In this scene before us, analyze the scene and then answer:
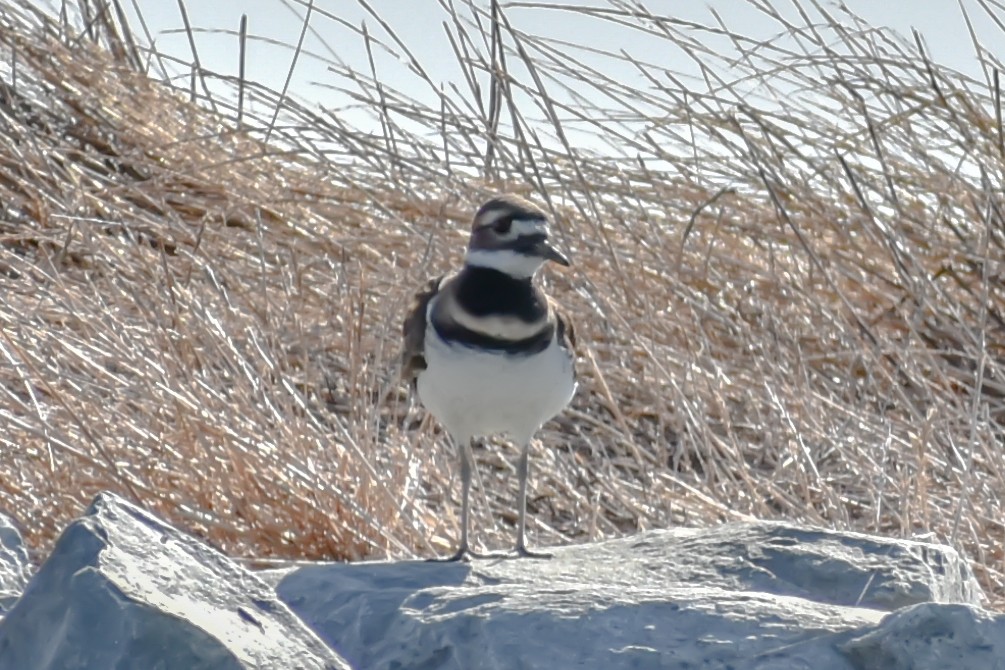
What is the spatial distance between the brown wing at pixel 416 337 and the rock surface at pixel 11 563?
999 mm

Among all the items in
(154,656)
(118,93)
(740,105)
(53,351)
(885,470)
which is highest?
(118,93)

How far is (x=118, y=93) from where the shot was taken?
7.31m

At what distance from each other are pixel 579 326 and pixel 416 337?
1922 mm

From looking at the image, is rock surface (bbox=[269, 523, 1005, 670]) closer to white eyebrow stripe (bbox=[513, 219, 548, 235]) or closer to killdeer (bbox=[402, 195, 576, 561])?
killdeer (bbox=[402, 195, 576, 561])

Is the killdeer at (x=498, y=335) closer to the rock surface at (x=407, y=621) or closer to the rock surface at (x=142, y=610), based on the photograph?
the rock surface at (x=407, y=621)

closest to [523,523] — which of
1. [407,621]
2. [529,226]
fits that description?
[529,226]

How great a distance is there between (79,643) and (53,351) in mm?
2321

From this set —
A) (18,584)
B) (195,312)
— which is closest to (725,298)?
(195,312)

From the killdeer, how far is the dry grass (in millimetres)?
444

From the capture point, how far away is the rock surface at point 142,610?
6.91ft

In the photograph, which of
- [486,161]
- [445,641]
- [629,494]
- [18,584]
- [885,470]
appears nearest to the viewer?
[445,641]

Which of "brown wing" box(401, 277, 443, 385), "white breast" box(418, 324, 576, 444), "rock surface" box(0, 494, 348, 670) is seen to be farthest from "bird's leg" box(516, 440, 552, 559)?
"rock surface" box(0, 494, 348, 670)

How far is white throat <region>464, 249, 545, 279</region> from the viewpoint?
3371 mm

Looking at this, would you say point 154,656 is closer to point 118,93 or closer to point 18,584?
point 18,584
